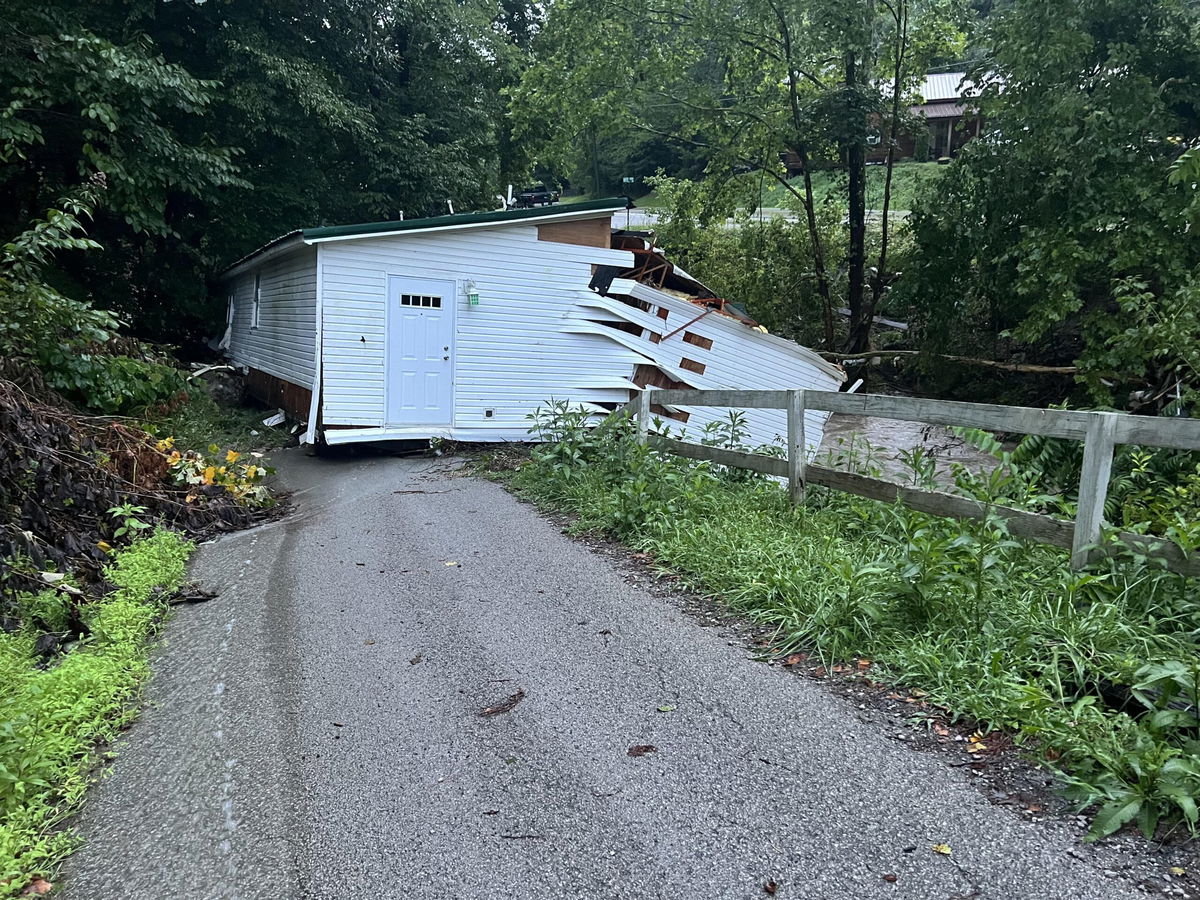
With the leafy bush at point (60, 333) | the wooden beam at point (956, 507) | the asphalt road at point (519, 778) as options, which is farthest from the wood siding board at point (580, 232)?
the asphalt road at point (519, 778)

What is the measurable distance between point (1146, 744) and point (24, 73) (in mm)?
15093

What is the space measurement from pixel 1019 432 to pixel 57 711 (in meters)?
4.68

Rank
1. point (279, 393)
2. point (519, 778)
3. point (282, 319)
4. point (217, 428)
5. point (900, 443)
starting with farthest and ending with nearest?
point (279, 393)
point (282, 319)
point (217, 428)
point (900, 443)
point (519, 778)

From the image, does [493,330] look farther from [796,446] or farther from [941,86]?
[941,86]

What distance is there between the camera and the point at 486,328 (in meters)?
11.6

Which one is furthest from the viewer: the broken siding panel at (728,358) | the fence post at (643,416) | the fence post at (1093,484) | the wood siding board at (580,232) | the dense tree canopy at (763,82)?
the dense tree canopy at (763,82)

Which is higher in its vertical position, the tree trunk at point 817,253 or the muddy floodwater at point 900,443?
the tree trunk at point 817,253

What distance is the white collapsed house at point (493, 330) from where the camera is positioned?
A: 10.8 meters

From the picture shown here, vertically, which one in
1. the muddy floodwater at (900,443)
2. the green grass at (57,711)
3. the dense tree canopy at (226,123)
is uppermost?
the dense tree canopy at (226,123)

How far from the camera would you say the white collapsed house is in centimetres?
1076

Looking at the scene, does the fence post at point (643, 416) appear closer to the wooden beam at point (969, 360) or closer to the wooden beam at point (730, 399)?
the wooden beam at point (730, 399)

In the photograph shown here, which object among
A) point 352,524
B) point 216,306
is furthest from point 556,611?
point 216,306

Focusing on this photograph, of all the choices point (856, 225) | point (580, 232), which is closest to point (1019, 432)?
point (580, 232)

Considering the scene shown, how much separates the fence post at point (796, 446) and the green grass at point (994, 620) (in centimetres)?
13
